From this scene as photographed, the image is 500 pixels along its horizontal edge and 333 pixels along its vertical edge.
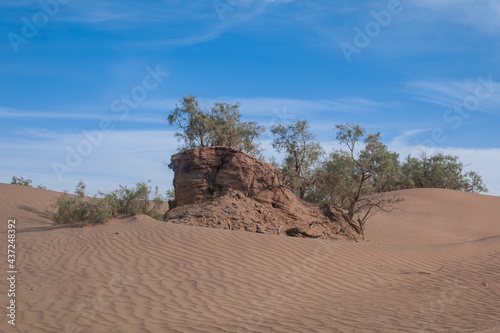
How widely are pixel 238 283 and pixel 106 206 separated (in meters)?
8.07

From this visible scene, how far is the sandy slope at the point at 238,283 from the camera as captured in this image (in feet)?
18.7

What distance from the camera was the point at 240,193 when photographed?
1363 cm

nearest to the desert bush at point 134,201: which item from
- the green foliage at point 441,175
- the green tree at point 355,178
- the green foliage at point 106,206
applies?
the green foliage at point 106,206

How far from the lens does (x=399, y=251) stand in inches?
449

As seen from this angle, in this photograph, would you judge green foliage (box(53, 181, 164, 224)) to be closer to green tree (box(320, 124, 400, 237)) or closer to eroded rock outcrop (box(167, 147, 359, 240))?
eroded rock outcrop (box(167, 147, 359, 240))

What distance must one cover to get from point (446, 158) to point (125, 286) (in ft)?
128

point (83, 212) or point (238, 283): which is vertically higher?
point (83, 212)

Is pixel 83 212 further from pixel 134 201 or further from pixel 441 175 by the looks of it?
pixel 441 175

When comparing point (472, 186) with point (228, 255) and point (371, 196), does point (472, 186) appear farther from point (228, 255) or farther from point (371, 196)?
point (228, 255)

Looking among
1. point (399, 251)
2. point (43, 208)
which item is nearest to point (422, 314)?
point (399, 251)

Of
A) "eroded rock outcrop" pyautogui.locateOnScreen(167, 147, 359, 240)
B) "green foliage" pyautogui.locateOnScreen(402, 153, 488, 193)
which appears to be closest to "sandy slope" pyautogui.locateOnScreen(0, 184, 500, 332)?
"eroded rock outcrop" pyautogui.locateOnScreen(167, 147, 359, 240)

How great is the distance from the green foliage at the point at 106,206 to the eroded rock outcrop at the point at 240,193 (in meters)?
1.75

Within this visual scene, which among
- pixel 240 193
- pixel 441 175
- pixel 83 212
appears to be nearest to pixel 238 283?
pixel 240 193

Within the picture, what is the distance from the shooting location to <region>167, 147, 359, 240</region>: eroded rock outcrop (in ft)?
43.5
